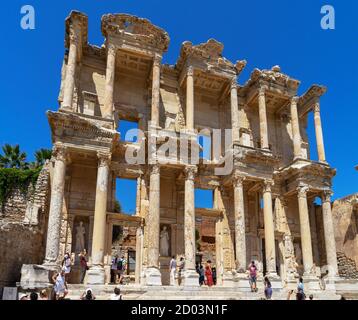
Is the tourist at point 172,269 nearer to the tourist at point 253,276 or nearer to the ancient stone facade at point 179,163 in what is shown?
the ancient stone facade at point 179,163

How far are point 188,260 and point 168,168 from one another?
14.9ft

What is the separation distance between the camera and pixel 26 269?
11.9 meters

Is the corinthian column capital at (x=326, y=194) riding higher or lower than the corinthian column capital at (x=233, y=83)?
lower

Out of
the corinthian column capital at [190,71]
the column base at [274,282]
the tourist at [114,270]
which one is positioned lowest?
the column base at [274,282]

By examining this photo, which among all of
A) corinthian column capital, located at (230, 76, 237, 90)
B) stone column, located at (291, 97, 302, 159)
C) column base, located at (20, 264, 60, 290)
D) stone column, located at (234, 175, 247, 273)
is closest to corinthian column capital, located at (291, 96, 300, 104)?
stone column, located at (291, 97, 302, 159)

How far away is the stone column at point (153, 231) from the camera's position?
14758mm

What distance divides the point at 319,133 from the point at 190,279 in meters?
11.6

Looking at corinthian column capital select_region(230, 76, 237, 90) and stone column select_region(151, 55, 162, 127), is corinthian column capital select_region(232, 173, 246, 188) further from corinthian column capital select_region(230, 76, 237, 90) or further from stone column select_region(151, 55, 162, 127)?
corinthian column capital select_region(230, 76, 237, 90)

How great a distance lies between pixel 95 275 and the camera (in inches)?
544

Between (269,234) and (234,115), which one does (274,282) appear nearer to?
(269,234)

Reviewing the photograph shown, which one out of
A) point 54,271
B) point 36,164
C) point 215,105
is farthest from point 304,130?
point 36,164

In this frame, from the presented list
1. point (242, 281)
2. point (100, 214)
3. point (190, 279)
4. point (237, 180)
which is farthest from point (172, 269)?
point (237, 180)

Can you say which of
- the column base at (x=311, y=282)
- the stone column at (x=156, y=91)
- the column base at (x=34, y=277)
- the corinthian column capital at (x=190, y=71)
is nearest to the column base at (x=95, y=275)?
the column base at (x=34, y=277)

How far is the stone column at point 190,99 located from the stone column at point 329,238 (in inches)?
317
